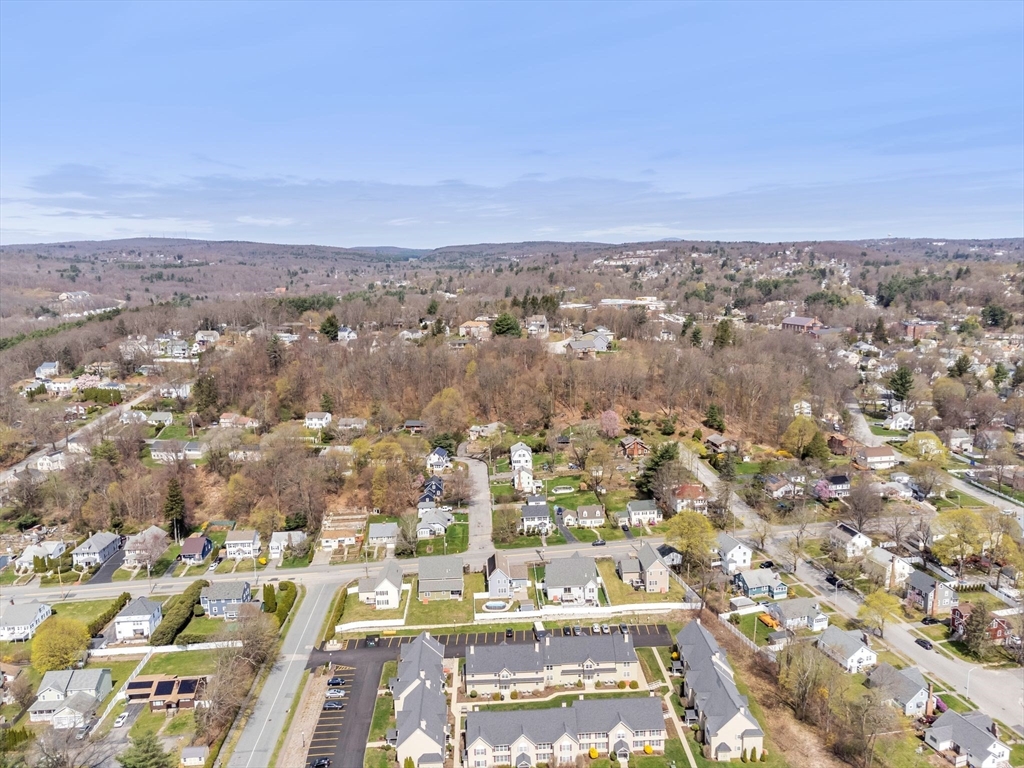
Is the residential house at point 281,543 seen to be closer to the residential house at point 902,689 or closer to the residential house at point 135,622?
the residential house at point 135,622

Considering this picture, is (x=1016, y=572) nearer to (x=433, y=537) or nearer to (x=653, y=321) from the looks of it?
(x=433, y=537)

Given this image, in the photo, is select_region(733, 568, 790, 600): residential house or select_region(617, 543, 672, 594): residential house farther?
select_region(617, 543, 672, 594): residential house

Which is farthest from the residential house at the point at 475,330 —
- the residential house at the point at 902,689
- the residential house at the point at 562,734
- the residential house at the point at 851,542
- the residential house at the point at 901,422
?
the residential house at the point at 902,689

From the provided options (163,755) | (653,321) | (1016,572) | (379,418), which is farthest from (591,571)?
(653,321)

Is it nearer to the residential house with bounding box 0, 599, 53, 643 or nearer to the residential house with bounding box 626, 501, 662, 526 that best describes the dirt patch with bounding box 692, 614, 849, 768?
the residential house with bounding box 626, 501, 662, 526

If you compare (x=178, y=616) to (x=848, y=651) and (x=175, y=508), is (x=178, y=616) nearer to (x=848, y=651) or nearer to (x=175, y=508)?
(x=175, y=508)

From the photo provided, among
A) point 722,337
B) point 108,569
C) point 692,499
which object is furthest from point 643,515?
point 722,337

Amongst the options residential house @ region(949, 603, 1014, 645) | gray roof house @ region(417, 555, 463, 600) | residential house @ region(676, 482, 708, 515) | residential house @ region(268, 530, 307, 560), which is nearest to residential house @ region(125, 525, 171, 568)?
residential house @ region(268, 530, 307, 560)
